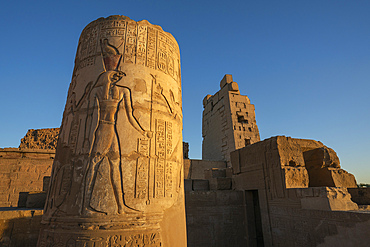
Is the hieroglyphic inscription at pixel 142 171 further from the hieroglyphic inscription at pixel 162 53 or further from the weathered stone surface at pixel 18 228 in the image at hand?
the weathered stone surface at pixel 18 228

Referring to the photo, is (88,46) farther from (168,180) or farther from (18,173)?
(18,173)

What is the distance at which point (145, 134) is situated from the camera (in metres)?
2.95

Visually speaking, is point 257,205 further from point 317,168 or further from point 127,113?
point 127,113

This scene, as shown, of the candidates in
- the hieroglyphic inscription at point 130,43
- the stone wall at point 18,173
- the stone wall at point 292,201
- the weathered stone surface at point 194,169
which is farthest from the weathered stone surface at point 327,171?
the stone wall at point 18,173

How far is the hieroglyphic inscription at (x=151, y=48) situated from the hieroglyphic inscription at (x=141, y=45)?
0.20ft

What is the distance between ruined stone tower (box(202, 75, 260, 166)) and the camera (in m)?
11.2

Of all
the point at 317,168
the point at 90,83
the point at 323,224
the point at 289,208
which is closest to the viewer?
the point at 90,83

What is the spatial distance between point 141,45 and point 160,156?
5.36 ft

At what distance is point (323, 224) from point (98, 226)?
13.1 feet

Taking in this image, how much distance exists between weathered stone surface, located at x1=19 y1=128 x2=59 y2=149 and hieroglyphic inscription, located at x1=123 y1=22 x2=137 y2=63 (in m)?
15.4

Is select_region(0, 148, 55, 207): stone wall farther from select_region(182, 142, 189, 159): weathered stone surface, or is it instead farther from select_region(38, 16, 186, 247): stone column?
select_region(38, 16, 186, 247): stone column

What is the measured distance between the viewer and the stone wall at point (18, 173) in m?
9.77

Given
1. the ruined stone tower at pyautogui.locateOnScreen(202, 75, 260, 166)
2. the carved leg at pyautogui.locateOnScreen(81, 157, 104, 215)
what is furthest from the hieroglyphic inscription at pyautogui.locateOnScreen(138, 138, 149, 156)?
the ruined stone tower at pyautogui.locateOnScreen(202, 75, 260, 166)

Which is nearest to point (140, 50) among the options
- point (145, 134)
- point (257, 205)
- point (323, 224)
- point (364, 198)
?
point (145, 134)
